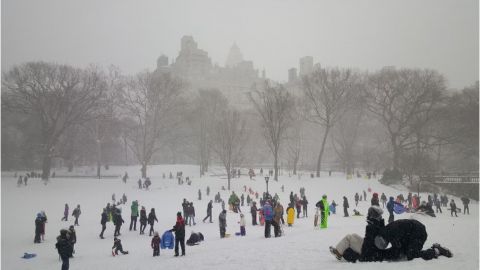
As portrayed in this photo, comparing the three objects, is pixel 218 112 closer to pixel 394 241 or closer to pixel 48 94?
pixel 48 94

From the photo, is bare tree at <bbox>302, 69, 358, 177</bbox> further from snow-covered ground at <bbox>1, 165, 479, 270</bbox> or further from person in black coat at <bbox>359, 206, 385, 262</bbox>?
person in black coat at <bbox>359, 206, 385, 262</bbox>

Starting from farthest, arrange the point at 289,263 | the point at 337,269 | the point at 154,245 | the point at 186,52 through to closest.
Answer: the point at 186,52, the point at 154,245, the point at 289,263, the point at 337,269

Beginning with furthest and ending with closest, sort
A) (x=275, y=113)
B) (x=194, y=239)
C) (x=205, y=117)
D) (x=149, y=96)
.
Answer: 1. (x=205, y=117)
2. (x=149, y=96)
3. (x=275, y=113)
4. (x=194, y=239)

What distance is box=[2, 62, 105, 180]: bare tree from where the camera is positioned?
41500mm

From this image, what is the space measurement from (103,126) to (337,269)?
4846cm

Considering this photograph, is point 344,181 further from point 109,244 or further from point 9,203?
point 9,203

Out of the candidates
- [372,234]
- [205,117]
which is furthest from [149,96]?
[372,234]

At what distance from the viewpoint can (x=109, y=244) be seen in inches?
656

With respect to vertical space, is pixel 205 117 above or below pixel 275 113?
above

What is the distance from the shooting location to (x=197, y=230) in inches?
747

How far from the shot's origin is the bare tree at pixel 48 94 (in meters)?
41.5

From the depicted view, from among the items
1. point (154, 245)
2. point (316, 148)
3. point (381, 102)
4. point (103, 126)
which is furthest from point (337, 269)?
point (316, 148)

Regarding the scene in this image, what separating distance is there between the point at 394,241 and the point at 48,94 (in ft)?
144

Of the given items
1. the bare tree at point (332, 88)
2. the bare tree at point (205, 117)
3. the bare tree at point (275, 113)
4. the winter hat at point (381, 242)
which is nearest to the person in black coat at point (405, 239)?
the winter hat at point (381, 242)
